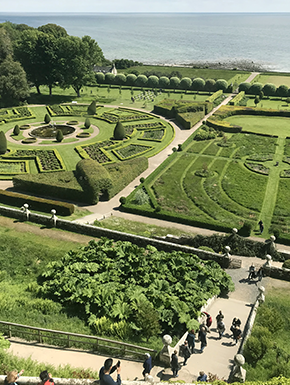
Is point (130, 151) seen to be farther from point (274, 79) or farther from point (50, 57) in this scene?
point (274, 79)

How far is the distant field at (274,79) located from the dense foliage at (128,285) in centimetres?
9295

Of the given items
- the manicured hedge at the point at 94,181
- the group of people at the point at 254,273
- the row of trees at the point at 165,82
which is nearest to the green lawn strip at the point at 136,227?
the manicured hedge at the point at 94,181

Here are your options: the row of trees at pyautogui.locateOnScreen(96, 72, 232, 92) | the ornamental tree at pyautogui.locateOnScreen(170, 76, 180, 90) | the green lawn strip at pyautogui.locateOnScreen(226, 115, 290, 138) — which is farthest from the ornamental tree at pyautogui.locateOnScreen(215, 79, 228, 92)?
the green lawn strip at pyautogui.locateOnScreen(226, 115, 290, 138)

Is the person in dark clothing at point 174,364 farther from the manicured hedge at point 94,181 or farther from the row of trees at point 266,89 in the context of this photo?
the row of trees at point 266,89

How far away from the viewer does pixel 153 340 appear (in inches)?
649

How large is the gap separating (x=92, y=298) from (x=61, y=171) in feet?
98.3

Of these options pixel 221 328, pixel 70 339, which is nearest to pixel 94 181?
pixel 221 328

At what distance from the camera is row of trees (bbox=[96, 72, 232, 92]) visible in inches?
3654

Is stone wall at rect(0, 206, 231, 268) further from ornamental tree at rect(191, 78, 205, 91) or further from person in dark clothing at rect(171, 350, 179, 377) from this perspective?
ornamental tree at rect(191, 78, 205, 91)

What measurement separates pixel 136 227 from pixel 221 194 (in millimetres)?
11740

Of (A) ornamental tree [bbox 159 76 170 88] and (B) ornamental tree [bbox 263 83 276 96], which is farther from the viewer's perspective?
(A) ornamental tree [bbox 159 76 170 88]

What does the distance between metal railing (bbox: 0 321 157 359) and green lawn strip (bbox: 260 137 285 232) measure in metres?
23.6

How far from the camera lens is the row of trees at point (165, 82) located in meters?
92.8

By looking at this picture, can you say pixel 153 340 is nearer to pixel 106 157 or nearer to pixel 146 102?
pixel 106 157
